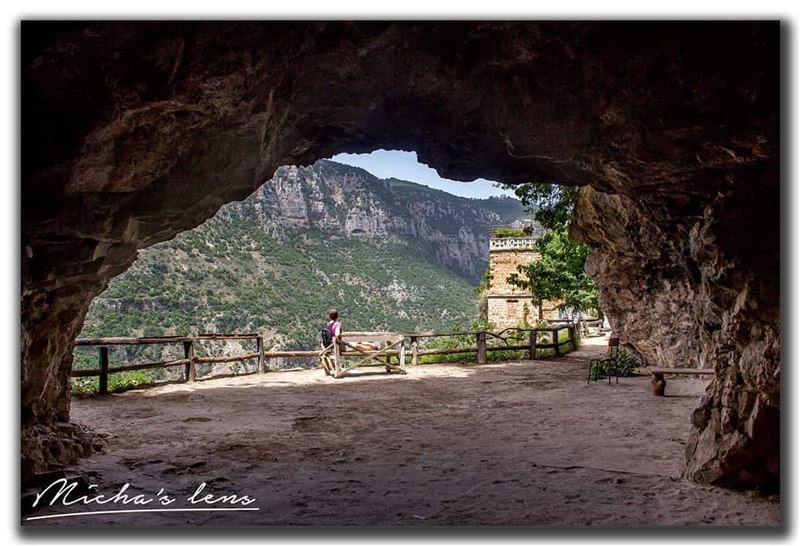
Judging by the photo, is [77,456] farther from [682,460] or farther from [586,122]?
[682,460]

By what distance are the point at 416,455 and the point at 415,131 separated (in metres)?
3.61

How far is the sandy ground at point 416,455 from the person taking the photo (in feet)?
14.0

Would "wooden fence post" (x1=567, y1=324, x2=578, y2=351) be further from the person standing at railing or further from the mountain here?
the mountain

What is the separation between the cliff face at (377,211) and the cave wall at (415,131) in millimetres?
40697

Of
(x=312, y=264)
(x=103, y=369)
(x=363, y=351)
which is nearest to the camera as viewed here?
(x=103, y=369)

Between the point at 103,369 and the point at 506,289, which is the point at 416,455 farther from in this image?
the point at 506,289

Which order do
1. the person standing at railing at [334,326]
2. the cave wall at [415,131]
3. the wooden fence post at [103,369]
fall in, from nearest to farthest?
the cave wall at [415,131] < the wooden fence post at [103,369] < the person standing at railing at [334,326]

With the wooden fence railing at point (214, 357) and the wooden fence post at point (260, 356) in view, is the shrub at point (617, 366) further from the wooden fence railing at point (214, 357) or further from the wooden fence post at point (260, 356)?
the wooden fence post at point (260, 356)

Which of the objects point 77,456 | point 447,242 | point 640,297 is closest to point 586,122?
point 77,456

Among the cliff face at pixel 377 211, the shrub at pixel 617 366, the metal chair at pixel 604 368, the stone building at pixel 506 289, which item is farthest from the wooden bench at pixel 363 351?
the cliff face at pixel 377 211

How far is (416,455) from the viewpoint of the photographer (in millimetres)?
6281

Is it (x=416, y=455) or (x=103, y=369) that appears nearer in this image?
(x=416, y=455)

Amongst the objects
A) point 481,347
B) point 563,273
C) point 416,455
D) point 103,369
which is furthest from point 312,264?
point 416,455

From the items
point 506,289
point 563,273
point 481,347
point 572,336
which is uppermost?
point 563,273
